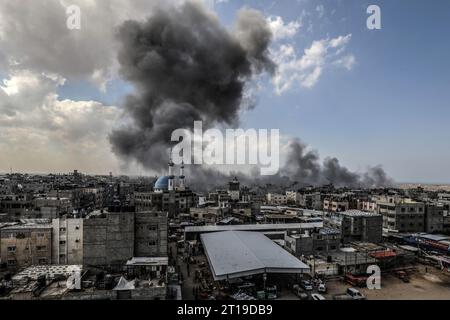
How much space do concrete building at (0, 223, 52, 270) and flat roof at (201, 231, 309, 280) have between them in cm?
1304

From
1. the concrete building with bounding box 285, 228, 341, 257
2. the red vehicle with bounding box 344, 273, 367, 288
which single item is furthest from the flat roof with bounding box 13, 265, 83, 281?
the red vehicle with bounding box 344, 273, 367, 288

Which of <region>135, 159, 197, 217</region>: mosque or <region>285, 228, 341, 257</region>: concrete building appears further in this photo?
<region>135, 159, 197, 217</region>: mosque

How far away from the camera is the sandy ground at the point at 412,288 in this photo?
22.2 m

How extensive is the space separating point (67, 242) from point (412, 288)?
2674 centimetres

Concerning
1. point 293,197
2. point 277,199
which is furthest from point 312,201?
point 277,199

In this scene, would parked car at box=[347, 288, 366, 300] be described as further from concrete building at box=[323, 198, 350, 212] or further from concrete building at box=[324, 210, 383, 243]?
concrete building at box=[323, 198, 350, 212]

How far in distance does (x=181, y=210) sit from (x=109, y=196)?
78.1 ft

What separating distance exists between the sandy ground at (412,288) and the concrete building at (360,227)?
9.24 meters

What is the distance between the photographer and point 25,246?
2566 cm

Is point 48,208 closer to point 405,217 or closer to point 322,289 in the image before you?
point 322,289

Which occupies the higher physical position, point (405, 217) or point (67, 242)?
point (67, 242)

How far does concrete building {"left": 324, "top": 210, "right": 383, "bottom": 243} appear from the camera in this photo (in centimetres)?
3631

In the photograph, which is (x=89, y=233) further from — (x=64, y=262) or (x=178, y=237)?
(x=178, y=237)
